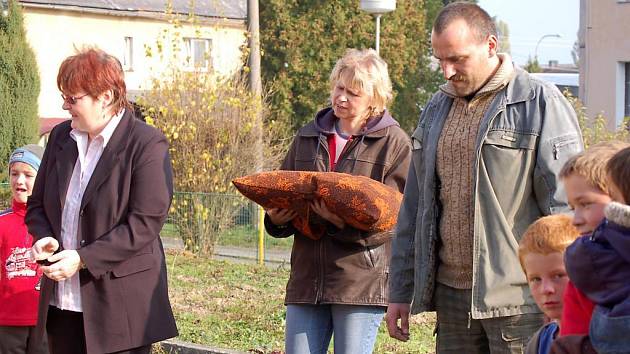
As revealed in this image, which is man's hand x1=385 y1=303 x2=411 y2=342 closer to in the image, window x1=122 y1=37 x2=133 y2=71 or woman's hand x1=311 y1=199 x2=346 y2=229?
woman's hand x1=311 y1=199 x2=346 y2=229

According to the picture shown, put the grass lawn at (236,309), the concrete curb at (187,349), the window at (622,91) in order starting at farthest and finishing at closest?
the window at (622,91) < the grass lawn at (236,309) < the concrete curb at (187,349)

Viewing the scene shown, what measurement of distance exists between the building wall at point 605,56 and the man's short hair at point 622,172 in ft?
84.3

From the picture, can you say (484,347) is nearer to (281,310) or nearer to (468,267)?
(468,267)

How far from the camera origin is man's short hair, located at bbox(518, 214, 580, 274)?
3711mm

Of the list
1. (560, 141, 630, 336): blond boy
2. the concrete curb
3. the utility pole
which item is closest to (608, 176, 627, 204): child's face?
(560, 141, 630, 336): blond boy

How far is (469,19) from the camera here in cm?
443

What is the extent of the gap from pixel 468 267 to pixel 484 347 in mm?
364

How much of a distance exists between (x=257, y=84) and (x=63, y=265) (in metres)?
15.1

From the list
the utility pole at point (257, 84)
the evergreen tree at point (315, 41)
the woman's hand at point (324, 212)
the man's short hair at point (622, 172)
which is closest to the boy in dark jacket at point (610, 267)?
the man's short hair at point (622, 172)

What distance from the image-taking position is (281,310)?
10.1m

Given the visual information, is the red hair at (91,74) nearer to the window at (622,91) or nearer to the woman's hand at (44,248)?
the woman's hand at (44,248)

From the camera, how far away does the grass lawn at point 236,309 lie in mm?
8703

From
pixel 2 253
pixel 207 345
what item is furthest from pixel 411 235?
pixel 207 345

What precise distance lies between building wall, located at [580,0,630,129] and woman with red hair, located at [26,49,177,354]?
79.0ft
